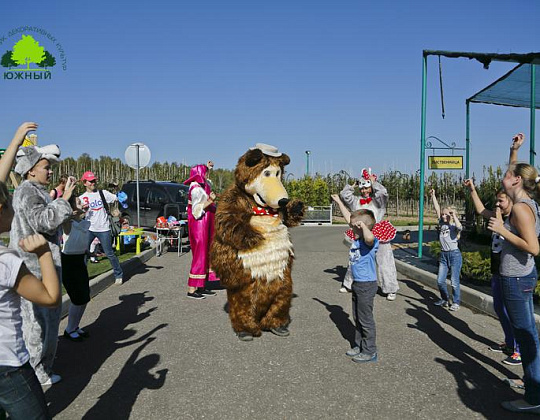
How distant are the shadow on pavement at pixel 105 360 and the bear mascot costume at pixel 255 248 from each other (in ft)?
3.53

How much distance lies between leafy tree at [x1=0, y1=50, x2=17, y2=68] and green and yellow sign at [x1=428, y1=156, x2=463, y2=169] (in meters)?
9.59

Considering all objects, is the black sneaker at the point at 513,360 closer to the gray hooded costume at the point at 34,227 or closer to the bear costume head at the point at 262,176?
the bear costume head at the point at 262,176

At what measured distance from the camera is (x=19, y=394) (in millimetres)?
1933

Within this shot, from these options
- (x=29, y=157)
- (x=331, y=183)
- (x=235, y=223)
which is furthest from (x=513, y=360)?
(x=331, y=183)

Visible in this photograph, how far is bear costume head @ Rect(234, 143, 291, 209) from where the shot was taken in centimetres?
487

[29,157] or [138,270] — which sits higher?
[29,157]

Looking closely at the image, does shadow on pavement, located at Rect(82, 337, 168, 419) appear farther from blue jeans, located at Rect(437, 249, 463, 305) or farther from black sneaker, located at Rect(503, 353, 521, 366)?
blue jeans, located at Rect(437, 249, 463, 305)

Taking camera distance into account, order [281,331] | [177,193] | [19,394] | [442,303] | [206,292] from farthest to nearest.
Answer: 1. [177,193]
2. [206,292]
3. [442,303]
4. [281,331]
5. [19,394]

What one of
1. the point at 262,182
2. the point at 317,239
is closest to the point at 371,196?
the point at 262,182

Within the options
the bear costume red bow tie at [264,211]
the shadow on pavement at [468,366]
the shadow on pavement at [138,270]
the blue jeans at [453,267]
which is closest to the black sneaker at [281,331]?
the bear costume red bow tie at [264,211]

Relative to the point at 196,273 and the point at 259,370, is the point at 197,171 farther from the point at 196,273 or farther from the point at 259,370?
the point at 259,370

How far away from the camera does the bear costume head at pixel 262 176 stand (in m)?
4.87

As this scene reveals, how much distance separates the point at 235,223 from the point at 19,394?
3.01 meters

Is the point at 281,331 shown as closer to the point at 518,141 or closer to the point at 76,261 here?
the point at 76,261
